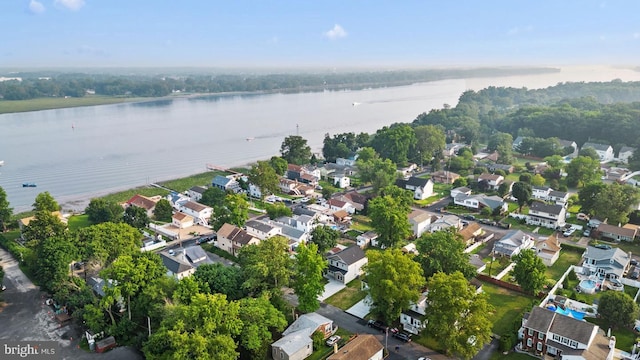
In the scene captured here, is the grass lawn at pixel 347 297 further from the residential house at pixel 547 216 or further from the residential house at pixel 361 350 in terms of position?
the residential house at pixel 547 216

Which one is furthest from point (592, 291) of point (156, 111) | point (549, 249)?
point (156, 111)

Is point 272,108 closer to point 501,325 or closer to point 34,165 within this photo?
point 34,165

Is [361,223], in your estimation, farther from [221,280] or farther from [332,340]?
[221,280]

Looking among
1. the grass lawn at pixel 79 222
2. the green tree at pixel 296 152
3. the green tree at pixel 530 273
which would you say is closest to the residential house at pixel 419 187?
the green tree at pixel 296 152

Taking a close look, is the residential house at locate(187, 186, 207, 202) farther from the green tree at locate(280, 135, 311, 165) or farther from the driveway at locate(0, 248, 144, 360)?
the driveway at locate(0, 248, 144, 360)
